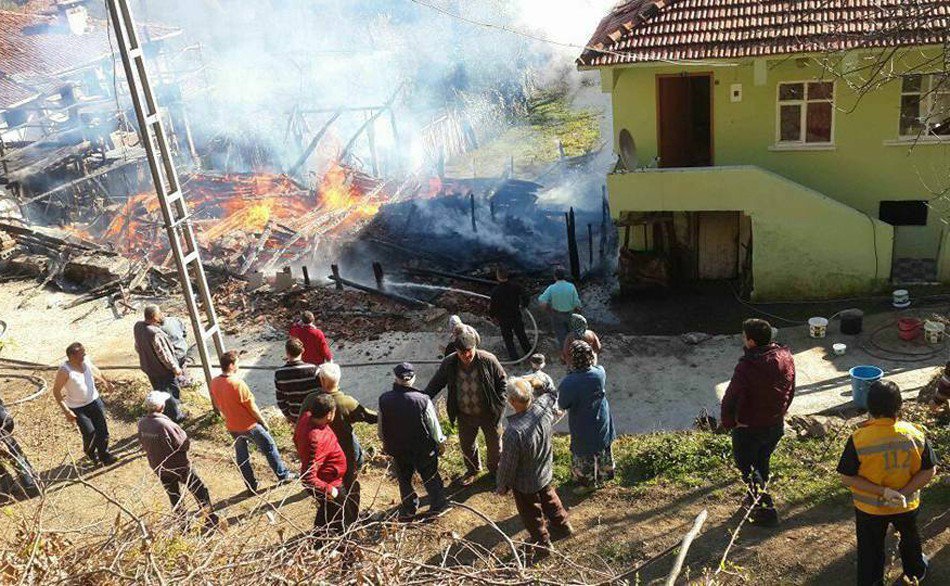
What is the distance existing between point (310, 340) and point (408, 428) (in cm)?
278

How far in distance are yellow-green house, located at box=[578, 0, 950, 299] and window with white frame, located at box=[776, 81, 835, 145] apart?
0.07 feet

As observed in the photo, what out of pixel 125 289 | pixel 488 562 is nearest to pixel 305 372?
pixel 488 562

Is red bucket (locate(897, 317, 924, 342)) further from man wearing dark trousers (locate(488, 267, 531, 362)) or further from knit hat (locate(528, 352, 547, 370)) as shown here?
knit hat (locate(528, 352, 547, 370))

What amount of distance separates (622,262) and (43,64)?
29.0 metres

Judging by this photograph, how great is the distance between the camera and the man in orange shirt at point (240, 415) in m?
7.54

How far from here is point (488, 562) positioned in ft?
13.6

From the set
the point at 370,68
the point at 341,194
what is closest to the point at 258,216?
the point at 341,194

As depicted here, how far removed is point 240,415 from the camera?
7648mm

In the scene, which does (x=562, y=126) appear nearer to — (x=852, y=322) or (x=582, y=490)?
(x=852, y=322)

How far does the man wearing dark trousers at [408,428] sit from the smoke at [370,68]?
1911 centimetres

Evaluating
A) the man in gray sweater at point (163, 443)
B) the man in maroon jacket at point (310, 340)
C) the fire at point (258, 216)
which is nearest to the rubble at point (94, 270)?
the fire at point (258, 216)

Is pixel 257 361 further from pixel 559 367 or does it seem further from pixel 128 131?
pixel 128 131

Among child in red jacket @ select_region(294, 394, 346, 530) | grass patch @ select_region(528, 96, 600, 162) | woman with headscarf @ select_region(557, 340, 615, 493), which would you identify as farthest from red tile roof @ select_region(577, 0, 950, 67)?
grass patch @ select_region(528, 96, 600, 162)

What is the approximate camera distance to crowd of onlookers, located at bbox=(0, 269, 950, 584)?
536 cm
